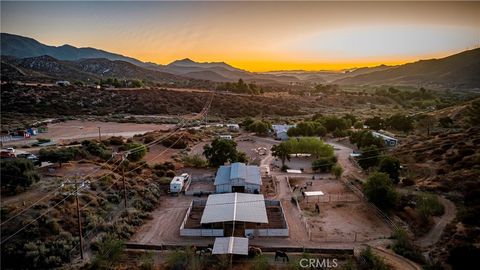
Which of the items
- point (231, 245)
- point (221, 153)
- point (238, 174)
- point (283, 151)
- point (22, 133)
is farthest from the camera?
point (22, 133)

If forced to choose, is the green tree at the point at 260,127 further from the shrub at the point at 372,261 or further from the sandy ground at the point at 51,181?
the shrub at the point at 372,261

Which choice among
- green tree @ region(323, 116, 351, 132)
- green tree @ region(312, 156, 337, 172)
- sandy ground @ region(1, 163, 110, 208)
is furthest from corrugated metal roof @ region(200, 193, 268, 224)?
green tree @ region(323, 116, 351, 132)

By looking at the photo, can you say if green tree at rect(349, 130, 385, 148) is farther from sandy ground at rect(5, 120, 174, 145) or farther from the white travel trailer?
sandy ground at rect(5, 120, 174, 145)

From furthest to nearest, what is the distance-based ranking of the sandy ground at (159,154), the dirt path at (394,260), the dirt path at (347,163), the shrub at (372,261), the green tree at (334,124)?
the green tree at (334,124) → the sandy ground at (159,154) → the dirt path at (347,163) → the dirt path at (394,260) → the shrub at (372,261)

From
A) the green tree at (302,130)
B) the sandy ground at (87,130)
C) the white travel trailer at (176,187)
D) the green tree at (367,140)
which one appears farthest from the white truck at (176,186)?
the green tree at (302,130)

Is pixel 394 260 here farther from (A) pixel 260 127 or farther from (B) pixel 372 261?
(A) pixel 260 127

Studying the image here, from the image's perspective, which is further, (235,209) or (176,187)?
(176,187)

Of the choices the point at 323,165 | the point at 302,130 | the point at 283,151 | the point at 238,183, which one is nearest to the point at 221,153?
the point at 283,151
